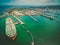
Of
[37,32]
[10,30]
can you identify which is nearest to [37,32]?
[37,32]

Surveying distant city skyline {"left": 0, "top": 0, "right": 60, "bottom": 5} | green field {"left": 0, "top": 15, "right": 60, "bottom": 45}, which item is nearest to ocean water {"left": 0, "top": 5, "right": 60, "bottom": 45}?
green field {"left": 0, "top": 15, "right": 60, "bottom": 45}

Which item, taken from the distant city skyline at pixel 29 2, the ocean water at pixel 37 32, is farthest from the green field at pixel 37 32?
the distant city skyline at pixel 29 2

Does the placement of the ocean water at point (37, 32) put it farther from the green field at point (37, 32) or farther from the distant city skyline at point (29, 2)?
the distant city skyline at point (29, 2)

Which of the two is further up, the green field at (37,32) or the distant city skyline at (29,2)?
the distant city skyline at (29,2)

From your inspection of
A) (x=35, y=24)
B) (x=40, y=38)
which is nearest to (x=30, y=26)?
(x=35, y=24)

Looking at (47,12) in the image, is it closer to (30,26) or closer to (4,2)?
(30,26)
